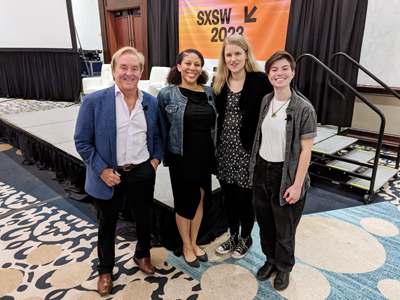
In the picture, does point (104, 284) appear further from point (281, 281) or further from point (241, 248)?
point (281, 281)

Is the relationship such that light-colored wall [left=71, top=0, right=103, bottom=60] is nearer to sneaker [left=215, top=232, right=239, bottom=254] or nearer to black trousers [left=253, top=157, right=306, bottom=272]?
sneaker [left=215, top=232, right=239, bottom=254]

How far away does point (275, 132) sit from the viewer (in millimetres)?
1391

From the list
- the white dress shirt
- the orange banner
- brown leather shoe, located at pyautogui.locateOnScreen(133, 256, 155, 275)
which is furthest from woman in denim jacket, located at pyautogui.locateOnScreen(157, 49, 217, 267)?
the orange banner

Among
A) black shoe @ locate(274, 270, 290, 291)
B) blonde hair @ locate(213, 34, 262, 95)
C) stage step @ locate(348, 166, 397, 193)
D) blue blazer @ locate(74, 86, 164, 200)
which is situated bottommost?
black shoe @ locate(274, 270, 290, 291)

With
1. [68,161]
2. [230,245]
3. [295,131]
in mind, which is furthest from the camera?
[68,161]

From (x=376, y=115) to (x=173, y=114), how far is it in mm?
3647

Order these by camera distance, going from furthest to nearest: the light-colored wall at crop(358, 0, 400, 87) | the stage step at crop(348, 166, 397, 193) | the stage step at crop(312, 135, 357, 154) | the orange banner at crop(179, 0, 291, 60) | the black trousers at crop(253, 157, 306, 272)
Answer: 1. the orange banner at crop(179, 0, 291, 60)
2. the light-colored wall at crop(358, 0, 400, 87)
3. the stage step at crop(312, 135, 357, 154)
4. the stage step at crop(348, 166, 397, 193)
5. the black trousers at crop(253, 157, 306, 272)

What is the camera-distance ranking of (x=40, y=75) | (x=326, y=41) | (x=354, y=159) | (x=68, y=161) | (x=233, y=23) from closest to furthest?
(x=68, y=161), (x=354, y=159), (x=326, y=41), (x=233, y=23), (x=40, y=75)

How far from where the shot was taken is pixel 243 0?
4574 mm

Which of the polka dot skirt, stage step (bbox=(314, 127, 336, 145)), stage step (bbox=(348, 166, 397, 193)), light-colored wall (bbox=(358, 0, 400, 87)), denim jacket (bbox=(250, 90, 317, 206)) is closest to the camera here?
denim jacket (bbox=(250, 90, 317, 206))

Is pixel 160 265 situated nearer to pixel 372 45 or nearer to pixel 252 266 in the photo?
pixel 252 266

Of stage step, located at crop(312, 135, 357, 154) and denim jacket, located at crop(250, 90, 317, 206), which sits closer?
denim jacket, located at crop(250, 90, 317, 206)

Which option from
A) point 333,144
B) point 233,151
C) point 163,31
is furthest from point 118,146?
point 163,31

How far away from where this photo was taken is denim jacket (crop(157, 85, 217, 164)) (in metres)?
1.54
